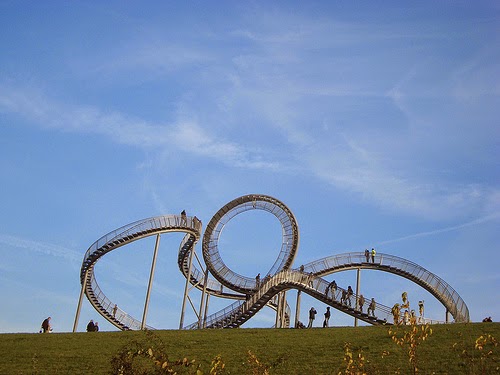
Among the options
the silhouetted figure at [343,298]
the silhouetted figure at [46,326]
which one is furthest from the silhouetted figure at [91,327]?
the silhouetted figure at [343,298]

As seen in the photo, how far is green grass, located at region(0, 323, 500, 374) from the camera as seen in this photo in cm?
2106

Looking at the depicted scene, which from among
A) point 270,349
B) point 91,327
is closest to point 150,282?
point 91,327

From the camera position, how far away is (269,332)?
29781 mm

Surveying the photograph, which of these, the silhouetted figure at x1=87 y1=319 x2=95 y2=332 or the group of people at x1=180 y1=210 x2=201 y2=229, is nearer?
the silhouetted figure at x1=87 y1=319 x2=95 y2=332

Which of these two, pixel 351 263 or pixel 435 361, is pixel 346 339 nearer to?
pixel 435 361

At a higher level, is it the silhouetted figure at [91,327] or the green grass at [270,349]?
the silhouetted figure at [91,327]

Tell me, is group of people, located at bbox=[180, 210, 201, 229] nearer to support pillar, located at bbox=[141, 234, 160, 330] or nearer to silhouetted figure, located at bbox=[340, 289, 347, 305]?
support pillar, located at bbox=[141, 234, 160, 330]

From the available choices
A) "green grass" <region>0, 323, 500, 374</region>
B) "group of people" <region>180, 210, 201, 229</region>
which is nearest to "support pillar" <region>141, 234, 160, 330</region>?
"group of people" <region>180, 210, 201, 229</region>

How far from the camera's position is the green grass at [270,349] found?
2106 cm

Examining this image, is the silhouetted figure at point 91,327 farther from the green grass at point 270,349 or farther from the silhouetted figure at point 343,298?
the silhouetted figure at point 343,298

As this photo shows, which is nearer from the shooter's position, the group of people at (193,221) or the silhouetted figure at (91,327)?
the silhouetted figure at (91,327)

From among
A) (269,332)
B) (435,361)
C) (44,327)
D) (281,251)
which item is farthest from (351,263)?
(435,361)

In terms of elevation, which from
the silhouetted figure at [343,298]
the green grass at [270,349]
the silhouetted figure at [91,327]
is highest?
the silhouetted figure at [343,298]

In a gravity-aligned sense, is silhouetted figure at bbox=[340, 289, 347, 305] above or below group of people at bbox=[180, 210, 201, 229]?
below
